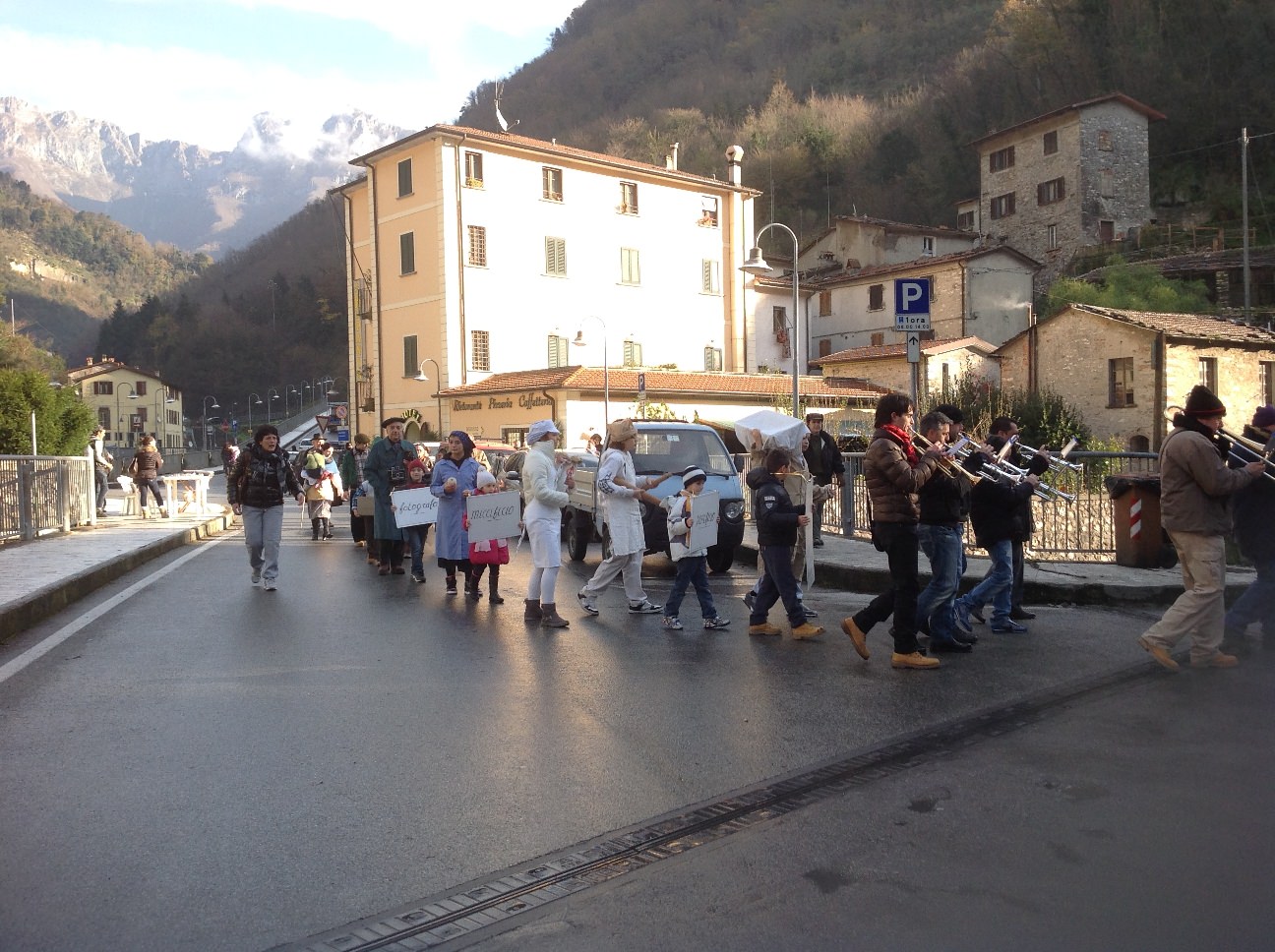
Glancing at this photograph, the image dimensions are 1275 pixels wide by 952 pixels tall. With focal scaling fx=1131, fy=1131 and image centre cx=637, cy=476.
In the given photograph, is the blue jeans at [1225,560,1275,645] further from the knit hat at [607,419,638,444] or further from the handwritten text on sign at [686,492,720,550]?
the knit hat at [607,419,638,444]

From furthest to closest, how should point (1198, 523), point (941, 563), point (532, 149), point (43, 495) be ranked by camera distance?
point (532, 149) → point (43, 495) → point (941, 563) → point (1198, 523)

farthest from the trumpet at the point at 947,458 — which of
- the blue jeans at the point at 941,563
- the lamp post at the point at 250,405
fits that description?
the lamp post at the point at 250,405

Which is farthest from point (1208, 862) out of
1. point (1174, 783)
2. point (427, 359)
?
point (427, 359)

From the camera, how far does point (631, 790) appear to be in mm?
5242

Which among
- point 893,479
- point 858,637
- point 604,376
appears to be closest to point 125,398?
Answer: point 604,376

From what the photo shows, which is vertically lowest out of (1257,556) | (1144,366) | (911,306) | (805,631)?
(805,631)

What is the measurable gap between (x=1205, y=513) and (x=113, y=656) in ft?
25.9

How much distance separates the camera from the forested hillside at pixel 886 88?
60.4 meters

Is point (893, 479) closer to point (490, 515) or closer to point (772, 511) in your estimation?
point (772, 511)

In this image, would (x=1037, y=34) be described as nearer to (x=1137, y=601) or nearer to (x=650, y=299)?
(x=650, y=299)

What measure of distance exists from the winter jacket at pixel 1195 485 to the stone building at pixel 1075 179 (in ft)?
180

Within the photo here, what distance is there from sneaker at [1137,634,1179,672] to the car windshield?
308 inches

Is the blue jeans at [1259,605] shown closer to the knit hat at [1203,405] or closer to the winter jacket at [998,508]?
the knit hat at [1203,405]

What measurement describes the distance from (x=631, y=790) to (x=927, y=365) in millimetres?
39584
